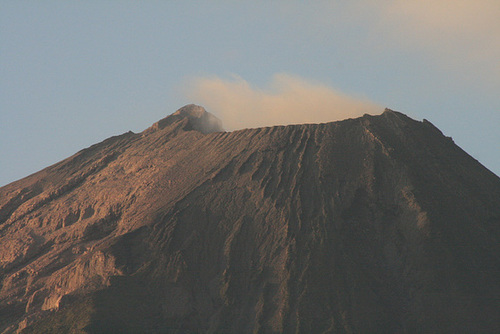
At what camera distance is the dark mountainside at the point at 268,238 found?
7406cm

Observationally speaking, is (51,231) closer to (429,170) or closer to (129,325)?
(129,325)

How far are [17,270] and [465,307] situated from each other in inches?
1482

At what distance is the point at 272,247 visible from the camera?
79375 mm

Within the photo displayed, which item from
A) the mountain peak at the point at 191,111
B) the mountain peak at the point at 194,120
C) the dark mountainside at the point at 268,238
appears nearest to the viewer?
the dark mountainside at the point at 268,238

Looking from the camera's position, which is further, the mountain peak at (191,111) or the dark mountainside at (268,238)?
the mountain peak at (191,111)

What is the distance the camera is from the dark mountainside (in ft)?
243

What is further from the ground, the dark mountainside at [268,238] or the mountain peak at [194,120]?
the mountain peak at [194,120]

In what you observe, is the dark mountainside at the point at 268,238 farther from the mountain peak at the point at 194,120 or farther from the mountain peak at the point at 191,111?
the mountain peak at the point at 191,111

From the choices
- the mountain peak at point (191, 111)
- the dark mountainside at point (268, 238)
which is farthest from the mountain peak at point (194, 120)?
the dark mountainside at point (268, 238)

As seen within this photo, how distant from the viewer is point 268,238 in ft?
263

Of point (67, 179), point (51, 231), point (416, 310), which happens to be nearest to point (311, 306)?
point (416, 310)

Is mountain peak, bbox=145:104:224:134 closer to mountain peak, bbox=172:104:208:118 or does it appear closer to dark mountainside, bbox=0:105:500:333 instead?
mountain peak, bbox=172:104:208:118

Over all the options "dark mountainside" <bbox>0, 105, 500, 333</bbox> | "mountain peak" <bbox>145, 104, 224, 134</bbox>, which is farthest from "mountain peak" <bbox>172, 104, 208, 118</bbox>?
"dark mountainside" <bbox>0, 105, 500, 333</bbox>

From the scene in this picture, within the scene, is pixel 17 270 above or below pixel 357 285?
below
